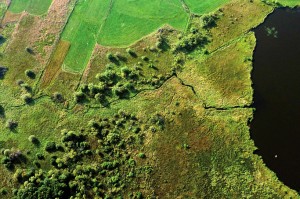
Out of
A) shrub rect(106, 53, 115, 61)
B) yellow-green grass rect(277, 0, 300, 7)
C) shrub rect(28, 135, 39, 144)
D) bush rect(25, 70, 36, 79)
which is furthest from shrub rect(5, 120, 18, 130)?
yellow-green grass rect(277, 0, 300, 7)

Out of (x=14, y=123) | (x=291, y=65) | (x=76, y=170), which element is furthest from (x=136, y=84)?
(x=291, y=65)

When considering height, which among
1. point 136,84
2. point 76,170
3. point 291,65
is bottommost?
point 76,170

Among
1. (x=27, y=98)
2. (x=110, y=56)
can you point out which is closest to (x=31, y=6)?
(x=110, y=56)

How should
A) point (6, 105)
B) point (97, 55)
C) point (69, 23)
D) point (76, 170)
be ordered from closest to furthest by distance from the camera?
point (76, 170), point (6, 105), point (97, 55), point (69, 23)

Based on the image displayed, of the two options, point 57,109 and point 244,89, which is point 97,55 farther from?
point 244,89

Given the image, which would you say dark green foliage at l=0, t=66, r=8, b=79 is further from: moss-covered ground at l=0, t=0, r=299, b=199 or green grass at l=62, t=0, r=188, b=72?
green grass at l=62, t=0, r=188, b=72

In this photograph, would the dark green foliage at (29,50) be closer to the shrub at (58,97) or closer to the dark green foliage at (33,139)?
the shrub at (58,97)
